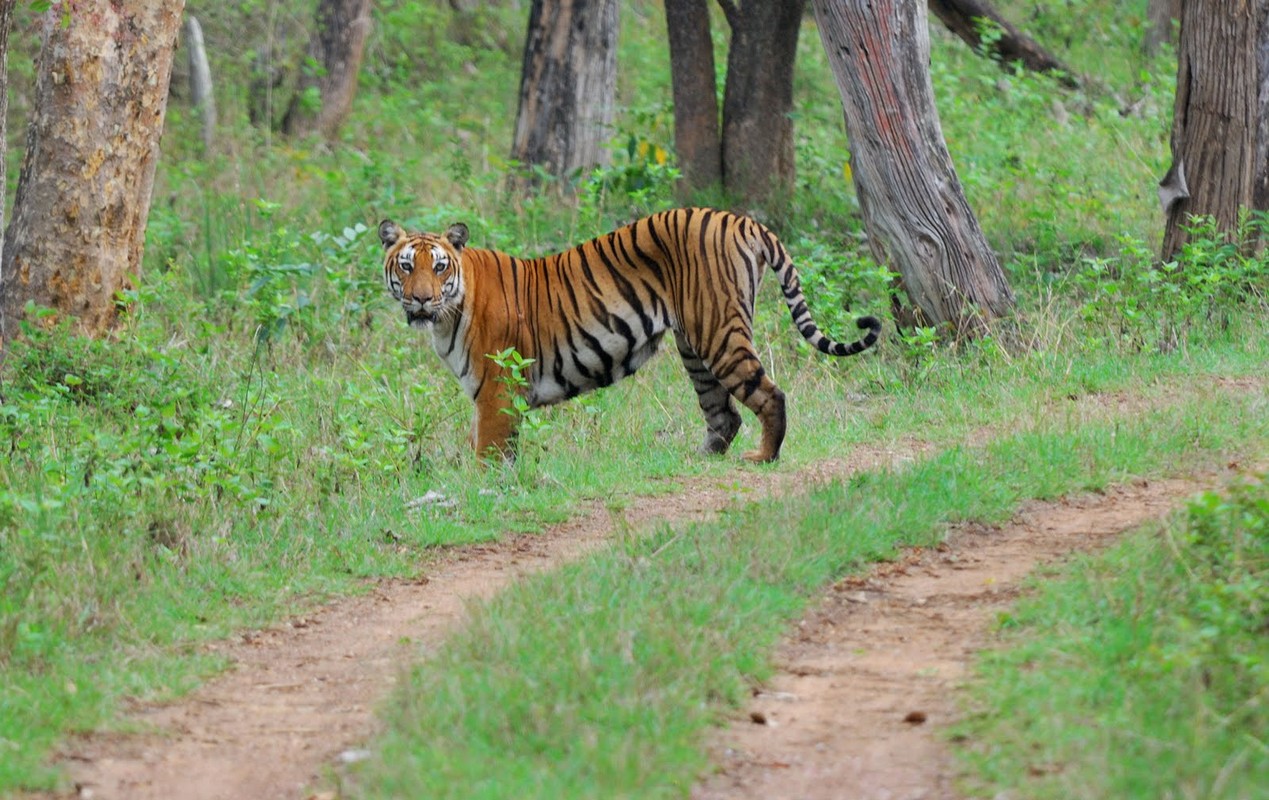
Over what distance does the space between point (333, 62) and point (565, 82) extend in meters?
6.03

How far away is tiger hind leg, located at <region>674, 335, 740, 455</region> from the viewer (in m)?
8.16

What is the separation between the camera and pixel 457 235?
816 centimetres

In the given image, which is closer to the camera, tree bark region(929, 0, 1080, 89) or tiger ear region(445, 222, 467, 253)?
tiger ear region(445, 222, 467, 253)

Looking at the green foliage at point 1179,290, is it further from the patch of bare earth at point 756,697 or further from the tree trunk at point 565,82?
the tree trunk at point 565,82

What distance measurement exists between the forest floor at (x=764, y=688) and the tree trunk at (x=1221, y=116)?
14.4ft

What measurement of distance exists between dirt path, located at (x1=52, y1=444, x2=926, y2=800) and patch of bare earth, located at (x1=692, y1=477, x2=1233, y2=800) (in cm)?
106

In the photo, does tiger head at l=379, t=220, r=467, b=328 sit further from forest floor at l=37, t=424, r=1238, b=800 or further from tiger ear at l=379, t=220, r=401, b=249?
forest floor at l=37, t=424, r=1238, b=800

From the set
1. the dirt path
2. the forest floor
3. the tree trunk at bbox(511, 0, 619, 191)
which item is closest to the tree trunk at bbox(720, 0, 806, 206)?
the tree trunk at bbox(511, 0, 619, 191)

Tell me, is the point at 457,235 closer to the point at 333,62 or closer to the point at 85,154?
the point at 85,154

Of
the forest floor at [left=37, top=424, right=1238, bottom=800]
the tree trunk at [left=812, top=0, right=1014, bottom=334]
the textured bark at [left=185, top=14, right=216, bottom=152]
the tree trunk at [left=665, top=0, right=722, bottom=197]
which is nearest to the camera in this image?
the forest floor at [left=37, top=424, right=1238, bottom=800]

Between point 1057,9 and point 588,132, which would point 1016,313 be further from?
point 1057,9

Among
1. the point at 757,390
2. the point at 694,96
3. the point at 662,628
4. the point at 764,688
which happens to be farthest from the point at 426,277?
the point at 694,96

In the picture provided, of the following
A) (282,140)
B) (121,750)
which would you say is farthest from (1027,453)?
(282,140)

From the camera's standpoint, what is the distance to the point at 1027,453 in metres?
6.93
